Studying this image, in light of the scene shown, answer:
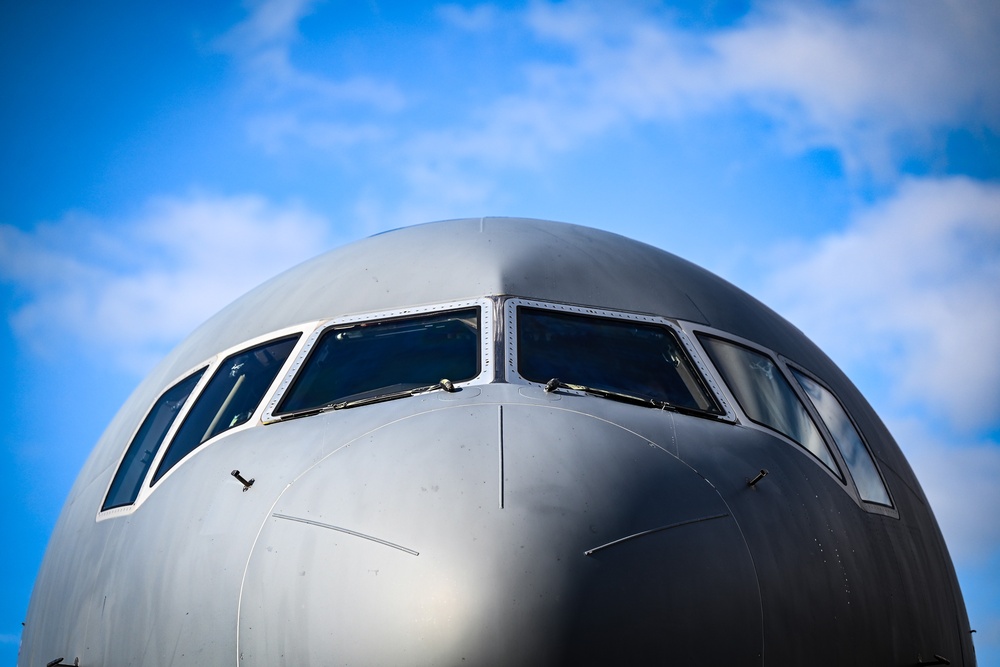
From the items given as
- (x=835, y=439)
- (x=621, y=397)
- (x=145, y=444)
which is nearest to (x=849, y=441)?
(x=835, y=439)

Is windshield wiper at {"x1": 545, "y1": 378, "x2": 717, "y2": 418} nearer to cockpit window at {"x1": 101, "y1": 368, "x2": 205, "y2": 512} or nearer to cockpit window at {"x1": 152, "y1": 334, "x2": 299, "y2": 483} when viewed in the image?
cockpit window at {"x1": 152, "y1": 334, "x2": 299, "y2": 483}

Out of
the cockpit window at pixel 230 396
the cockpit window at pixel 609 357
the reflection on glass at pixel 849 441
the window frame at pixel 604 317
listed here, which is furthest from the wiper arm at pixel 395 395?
the reflection on glass at pixel 849 441

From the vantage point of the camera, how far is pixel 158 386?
27.5 ft

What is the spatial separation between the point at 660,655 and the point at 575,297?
9.97ft

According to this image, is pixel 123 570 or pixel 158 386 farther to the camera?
pixel 158 386

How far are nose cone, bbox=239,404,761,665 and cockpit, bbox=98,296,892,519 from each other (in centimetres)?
79

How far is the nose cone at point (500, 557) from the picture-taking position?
464cm

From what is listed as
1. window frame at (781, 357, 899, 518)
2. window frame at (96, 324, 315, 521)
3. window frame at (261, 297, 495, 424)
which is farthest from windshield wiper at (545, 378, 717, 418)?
window frame at (96, 324, 315, 521)

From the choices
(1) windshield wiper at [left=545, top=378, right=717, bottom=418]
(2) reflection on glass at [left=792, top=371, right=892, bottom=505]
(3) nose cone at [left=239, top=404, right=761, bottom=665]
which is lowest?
(3) nose cone at [left=239, top=404, right=761, bottom=665]

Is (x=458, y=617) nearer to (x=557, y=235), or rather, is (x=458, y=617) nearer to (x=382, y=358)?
(x=382, y=358)

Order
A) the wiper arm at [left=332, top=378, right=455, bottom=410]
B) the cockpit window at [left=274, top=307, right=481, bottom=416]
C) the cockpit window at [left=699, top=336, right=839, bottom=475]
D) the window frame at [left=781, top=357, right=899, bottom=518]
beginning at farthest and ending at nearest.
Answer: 1. the window frame at [left=781, top=357, right=899, bottom=518]
2. the cockpit window at [left=699, top=336, right=839, bottom=475]
3. the cockpit window at [left=274, top=307, right=481, bottom=416]
4. the wiper arm at [left=332, top=378, right=455, bottom=410]

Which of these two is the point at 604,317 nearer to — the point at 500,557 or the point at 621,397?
the point at 621,397

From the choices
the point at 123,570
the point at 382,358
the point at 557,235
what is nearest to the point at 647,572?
the point at 382,358

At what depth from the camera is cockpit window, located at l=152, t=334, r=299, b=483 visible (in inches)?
269
